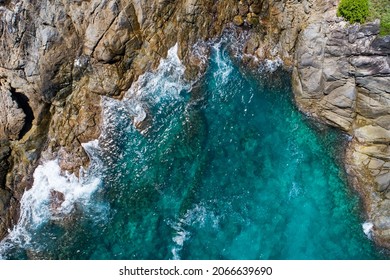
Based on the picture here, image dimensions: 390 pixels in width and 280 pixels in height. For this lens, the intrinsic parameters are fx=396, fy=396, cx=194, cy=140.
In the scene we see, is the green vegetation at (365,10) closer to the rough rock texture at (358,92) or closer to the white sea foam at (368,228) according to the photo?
the rough rock texture at (358,92)

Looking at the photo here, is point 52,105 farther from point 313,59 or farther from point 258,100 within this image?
point 313,59

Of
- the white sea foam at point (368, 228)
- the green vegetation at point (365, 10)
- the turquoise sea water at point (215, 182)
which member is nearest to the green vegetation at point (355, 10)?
the green vegetation at point (365, 10)

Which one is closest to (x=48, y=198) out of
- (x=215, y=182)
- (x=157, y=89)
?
(x=157, y=89)

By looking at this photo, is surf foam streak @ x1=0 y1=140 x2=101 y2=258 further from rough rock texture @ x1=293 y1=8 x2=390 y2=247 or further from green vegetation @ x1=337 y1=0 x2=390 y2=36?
green vegetation @ x1=337 y1=0 x2=390 y2=36

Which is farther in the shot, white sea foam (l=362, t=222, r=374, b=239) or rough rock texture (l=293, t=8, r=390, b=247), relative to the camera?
white sea foam (l=362, t=222, r=374, b=239)

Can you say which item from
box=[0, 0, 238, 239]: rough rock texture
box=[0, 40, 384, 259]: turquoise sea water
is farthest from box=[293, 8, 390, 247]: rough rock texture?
box=[0, 0, 238, 239]: rough rock texture

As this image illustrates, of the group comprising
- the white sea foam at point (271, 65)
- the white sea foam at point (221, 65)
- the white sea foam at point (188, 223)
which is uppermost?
the white sea foam at point (221, 65)
